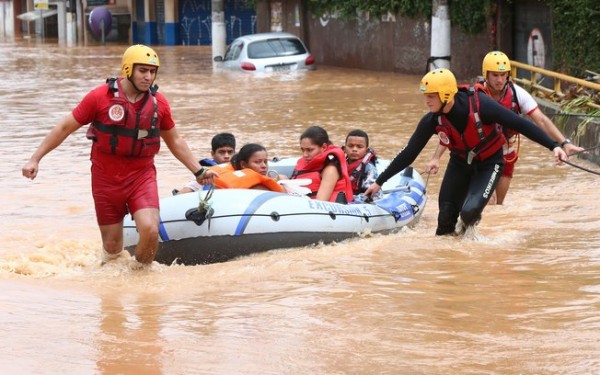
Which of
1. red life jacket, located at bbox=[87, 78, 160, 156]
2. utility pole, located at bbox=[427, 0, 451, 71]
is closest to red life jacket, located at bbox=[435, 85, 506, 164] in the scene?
red life jacket, located at bbox=[87, 78, 160, 156]

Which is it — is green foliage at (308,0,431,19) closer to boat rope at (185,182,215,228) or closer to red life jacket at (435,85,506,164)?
red life jacket at (435,85,506,164)

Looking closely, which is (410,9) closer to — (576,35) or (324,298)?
(576,35)

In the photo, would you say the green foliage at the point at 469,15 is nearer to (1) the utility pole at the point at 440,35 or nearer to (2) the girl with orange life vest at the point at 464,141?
(1) the utility pole at the point at 440,35

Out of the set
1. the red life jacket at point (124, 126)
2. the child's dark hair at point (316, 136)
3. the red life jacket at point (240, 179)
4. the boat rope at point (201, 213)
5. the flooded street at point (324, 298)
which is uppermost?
the red life jacket at point (124, 126)

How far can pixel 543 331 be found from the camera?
A: 7461 mm

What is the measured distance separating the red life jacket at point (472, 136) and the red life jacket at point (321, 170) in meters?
1.08

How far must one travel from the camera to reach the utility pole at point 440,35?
27.0 m

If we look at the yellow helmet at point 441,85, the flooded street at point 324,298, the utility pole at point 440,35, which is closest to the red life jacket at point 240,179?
the flooded street at point 324,298

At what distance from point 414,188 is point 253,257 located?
2419mm

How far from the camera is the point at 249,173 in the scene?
33.2 feet

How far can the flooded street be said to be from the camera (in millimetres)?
6926

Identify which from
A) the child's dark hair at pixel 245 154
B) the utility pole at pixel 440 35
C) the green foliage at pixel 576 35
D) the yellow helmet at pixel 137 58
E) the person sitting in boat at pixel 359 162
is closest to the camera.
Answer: the yellow helmet at pixel 137 58

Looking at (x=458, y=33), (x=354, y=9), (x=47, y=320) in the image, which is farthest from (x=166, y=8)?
(x=47, y=320)

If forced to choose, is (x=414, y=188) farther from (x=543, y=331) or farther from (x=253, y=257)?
(x=543, y=331)
